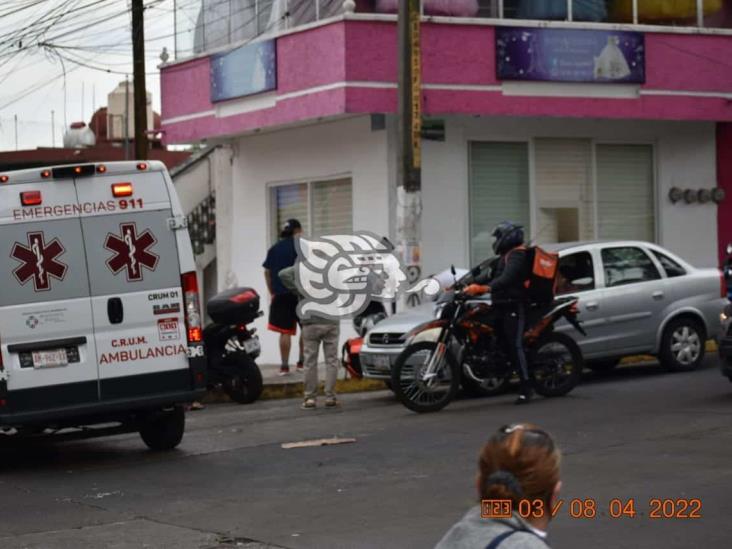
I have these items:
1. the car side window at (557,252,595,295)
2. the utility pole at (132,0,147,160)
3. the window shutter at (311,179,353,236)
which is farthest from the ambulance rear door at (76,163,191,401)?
the utility pole at (132,0,147,160)

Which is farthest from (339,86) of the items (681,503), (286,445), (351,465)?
(681,503)

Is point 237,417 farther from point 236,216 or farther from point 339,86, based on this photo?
point 236,216

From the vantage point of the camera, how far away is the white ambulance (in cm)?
1123

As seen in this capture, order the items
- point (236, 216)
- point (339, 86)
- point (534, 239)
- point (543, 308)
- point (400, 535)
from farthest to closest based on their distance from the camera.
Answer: point (236, 216), point (534, 239), point (339, 86), point (543, 308), point (400, 535)

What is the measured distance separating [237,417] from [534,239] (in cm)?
778

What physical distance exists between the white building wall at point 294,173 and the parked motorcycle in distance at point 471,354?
613 cm

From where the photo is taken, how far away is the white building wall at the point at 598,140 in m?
20.6

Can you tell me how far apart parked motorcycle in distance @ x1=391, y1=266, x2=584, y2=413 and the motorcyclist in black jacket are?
0.52 feet

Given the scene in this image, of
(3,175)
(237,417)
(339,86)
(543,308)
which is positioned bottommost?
(237,417)

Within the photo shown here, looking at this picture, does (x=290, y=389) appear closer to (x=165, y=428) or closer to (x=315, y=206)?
(x=165, y=428)

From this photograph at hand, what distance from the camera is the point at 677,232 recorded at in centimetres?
2223

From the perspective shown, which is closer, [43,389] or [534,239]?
[43,389]

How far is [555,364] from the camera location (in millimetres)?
14430

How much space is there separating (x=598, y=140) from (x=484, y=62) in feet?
8.65
